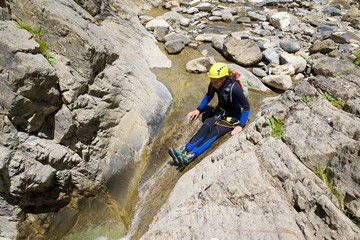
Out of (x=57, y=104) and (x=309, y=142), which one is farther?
(x=57, y=104)

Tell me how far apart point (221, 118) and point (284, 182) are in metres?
3.46

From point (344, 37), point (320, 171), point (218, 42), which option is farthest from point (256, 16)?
point (320, 171)

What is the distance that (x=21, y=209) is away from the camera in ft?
23.2

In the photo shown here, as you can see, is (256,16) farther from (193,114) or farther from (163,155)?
(163,155)

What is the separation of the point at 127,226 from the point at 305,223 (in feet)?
14.8

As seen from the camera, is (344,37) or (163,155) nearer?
(163,155)

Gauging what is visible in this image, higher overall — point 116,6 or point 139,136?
point 116,6

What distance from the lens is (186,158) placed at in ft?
24.8

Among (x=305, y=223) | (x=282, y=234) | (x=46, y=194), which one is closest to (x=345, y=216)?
(x=305, y=223)

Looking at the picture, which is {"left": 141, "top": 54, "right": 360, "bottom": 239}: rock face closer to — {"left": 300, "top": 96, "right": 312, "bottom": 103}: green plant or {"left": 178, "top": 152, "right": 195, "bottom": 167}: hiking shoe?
{"left": 300, "top": 96, "right": 312, "bottom": 103}: green plant

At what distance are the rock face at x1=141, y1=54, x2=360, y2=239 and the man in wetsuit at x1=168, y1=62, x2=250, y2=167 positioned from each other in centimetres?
120

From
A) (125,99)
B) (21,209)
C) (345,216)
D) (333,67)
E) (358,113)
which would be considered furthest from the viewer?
(333,67)

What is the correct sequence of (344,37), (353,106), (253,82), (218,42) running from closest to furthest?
(353,106), (253,82), (218,42), (344,37)

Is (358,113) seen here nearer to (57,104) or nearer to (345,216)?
(345,216)
